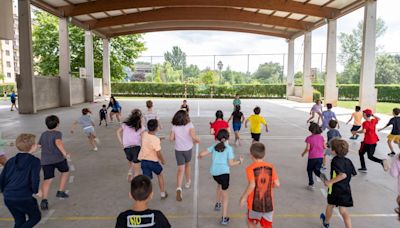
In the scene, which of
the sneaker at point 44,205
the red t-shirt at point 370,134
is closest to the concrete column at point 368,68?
the red t-shirt at point 370,134

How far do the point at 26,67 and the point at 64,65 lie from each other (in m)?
5.29

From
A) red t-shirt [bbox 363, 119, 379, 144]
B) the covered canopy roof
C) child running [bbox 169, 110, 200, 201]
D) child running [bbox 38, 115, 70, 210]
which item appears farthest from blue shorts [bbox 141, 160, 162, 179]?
the covered canopy roof

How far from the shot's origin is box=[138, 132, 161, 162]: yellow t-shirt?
5.02 metres

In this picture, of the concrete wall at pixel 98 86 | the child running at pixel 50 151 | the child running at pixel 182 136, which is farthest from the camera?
the concrete wall at pixel 98 86

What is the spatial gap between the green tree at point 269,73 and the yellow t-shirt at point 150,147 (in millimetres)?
41951

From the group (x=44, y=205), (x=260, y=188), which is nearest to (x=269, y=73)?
(x=44, y=205)

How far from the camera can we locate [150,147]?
5.04 metres

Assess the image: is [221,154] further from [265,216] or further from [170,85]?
[170,85]

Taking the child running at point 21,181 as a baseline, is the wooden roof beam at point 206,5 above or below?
above

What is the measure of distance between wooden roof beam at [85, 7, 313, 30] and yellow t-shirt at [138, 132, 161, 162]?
2413 cm

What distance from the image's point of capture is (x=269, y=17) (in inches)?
1114

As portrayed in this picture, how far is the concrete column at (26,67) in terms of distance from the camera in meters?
18.9

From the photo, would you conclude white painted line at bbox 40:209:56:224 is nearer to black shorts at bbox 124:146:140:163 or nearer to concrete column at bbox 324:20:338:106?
black shorts at bbox 124:146:140:163

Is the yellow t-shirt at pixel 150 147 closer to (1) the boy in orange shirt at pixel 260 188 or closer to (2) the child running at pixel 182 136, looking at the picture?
(2) the child running at pixel 182 136
